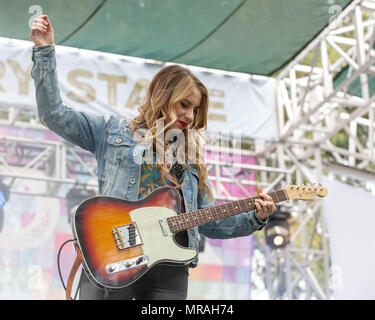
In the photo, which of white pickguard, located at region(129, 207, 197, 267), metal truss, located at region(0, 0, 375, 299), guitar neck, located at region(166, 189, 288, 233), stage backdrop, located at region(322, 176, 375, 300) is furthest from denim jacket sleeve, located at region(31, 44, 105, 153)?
stage backdrop, located at region(322, 176, 375, 300)

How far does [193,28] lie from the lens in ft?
17.5

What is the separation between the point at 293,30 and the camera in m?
5.50

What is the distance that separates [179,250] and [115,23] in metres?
3.55

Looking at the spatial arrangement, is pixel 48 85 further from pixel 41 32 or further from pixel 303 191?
pixel 303 191

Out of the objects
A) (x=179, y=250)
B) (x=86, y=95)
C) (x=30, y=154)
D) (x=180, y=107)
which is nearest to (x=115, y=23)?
(x=86, y=95)

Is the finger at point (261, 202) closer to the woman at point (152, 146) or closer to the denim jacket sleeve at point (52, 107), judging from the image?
the woman at point (152, 146)

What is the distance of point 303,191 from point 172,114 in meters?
0.79

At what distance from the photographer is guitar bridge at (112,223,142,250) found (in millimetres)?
2010

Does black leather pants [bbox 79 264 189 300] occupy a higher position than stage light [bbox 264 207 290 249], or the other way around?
stage light [bbox 264 207 290 249]

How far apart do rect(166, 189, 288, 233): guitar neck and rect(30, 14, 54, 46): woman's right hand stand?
82cm

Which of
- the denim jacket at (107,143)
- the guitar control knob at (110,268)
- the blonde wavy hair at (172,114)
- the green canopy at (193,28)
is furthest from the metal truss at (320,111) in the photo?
the guitar control knob at (110,268)

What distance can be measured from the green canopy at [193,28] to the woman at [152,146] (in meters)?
2.42

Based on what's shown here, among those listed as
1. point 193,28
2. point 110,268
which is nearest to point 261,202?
point 110,268

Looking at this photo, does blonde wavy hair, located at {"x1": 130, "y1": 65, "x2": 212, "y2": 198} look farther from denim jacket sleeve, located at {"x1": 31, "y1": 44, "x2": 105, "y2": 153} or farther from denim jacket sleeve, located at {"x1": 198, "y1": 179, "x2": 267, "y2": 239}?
denim jacket sleeve, located at {"x1": 31, "y1": 44, "x2": 105, "y2": 153}
